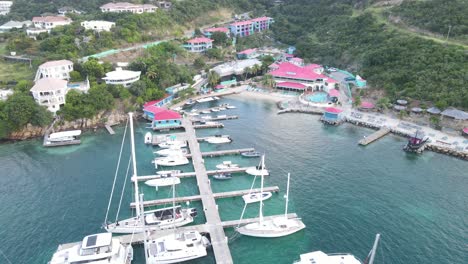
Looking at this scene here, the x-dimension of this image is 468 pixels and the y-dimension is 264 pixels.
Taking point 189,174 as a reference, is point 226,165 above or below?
above

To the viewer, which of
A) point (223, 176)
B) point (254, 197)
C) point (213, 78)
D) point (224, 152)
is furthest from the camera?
point (213, 78)

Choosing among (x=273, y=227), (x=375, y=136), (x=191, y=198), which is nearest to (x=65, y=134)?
(x=191, y=198)

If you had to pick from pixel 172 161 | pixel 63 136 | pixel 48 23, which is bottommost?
pixel 172 161

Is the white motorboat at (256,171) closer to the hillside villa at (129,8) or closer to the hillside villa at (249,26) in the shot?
the hillside villa at (249,26)

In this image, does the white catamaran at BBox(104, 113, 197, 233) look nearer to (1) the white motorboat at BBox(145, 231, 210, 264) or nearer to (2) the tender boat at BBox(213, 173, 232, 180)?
(1) the white motorboat at BBox(145, 231, 210, 264)

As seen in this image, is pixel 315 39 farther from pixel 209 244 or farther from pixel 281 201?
pixel 209 244

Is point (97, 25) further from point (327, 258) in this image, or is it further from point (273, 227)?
point (327, 258)

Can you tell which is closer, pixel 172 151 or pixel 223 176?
pixel 223 176
